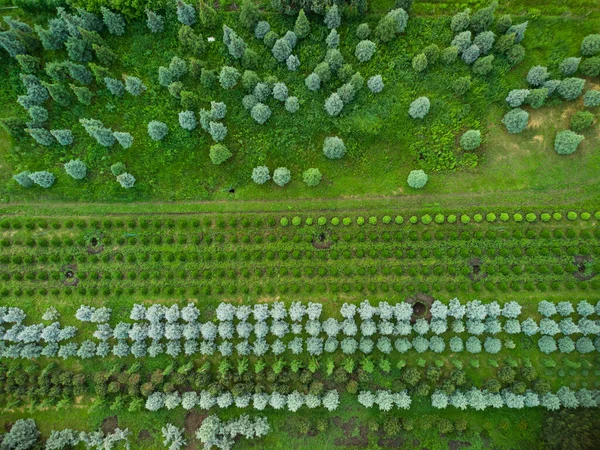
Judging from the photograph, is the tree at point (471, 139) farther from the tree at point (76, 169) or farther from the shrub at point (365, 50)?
the tree at point (76, 169)

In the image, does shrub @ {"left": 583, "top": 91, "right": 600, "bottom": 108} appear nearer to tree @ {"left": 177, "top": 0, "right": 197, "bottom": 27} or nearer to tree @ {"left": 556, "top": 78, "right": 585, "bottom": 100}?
tree @ {"left": 556, "top": 78, "right": 585, "bottom": 100}

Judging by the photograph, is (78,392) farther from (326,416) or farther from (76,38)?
(76,38)

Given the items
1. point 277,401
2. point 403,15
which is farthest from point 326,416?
point 403,15

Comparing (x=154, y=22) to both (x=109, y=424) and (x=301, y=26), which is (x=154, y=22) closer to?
(x=301, y=26)

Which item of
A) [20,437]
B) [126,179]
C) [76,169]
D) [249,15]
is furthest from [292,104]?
[20,437]

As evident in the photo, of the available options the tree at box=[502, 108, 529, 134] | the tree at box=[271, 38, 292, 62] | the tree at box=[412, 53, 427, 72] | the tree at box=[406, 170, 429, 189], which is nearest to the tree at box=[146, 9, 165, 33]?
the tree at box=[271, 38, 292, 62]
